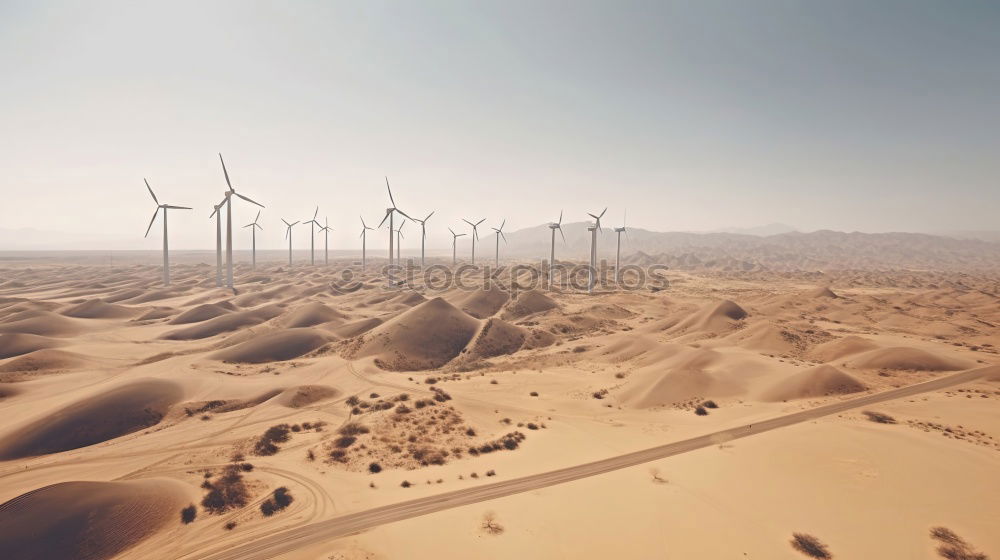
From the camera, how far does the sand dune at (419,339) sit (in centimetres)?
5156

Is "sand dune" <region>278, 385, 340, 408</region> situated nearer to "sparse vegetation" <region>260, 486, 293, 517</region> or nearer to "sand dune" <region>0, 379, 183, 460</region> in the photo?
"sand dune" <region>0, 379, 183, 460</region>

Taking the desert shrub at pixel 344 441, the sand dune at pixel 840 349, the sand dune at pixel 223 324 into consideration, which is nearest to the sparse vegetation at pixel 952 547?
the desert shrub at pixel 344 441

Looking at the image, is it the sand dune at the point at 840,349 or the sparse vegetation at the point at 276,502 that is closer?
the sparse vegetation at the point at 276,502

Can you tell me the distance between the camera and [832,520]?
1914 cm

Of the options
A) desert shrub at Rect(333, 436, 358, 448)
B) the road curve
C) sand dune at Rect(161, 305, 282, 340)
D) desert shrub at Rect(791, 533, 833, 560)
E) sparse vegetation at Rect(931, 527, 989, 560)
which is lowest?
sand dune at Rect(161, 305, 282, 340)

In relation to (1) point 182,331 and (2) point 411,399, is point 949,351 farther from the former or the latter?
(1) point 182,331

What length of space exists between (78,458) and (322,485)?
52.6 feet

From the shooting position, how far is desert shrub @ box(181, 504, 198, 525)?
1857cm

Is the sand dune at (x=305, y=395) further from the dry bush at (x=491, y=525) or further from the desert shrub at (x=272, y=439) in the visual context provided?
the dry bush at (x=491, y=525)

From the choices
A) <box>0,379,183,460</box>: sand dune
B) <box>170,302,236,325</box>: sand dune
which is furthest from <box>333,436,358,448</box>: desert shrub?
<box>170,302,236,325</box>: sand dune

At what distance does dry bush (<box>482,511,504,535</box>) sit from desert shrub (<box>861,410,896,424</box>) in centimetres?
2813

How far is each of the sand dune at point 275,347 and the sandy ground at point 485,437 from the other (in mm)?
274

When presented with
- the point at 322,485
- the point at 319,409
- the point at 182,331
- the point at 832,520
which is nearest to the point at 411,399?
the point at 319,409

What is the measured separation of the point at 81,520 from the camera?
16969 millimetres
